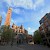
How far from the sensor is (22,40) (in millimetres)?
158750

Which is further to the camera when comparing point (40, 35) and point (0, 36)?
point (40, 35)

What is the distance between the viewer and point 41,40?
4291 inches

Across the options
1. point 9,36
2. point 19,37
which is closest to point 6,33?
point 9,36

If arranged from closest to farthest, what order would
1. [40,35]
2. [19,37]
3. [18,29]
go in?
[40,35] → [19,37] → [18,29]

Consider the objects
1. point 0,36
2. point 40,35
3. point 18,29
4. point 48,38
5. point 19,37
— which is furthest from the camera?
point 18,29

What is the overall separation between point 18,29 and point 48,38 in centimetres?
8427

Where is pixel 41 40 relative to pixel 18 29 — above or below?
below

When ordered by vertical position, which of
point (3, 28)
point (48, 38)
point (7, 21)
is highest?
point (7, 21)

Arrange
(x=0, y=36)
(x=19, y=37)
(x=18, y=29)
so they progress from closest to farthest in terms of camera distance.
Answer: (x=0, y=36) → (x=19, y=37) → (x=18, y=29)

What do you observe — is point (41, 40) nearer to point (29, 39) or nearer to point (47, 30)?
point (47, 30)

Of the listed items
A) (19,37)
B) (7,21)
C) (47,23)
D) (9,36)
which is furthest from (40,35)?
(7,21)

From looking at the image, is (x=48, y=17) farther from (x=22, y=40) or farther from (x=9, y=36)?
(x=22, y=40)

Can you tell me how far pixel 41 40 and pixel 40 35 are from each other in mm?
4784

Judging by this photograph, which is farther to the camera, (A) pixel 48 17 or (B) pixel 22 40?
(B) pixel 22 40
